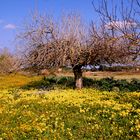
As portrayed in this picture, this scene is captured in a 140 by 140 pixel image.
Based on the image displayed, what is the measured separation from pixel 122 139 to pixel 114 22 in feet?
31.1

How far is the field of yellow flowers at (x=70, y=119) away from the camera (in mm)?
13547

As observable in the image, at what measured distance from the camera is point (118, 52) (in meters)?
29.8

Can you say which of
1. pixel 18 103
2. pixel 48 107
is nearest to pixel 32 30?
pixel 18 103

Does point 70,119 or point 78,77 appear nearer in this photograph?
point 70,119

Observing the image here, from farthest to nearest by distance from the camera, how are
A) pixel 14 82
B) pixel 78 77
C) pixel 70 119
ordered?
pixel 14 82 < pixel 78 77 < pixel 70 119

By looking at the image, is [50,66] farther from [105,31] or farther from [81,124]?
[81,124]

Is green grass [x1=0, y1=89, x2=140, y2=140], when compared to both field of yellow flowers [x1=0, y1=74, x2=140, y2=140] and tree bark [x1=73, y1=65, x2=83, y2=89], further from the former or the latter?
tree bark [x1=73, y1=65, x2=83, y2=89]

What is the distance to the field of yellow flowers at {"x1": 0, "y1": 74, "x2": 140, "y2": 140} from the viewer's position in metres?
13.5

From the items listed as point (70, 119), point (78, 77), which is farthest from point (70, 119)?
point (78, 77)

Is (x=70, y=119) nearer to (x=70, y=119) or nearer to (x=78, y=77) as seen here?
(x=70, y=119)

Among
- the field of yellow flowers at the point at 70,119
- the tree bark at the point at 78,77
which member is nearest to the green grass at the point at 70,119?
the field of yellow flowers at the point at 70,119

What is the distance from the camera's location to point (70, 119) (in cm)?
1647

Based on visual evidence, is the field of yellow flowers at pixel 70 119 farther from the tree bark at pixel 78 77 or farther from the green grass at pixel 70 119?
the tree bark at pixel 78 77

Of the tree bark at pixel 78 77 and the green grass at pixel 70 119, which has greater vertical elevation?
the tree bark at pixel 78 77
